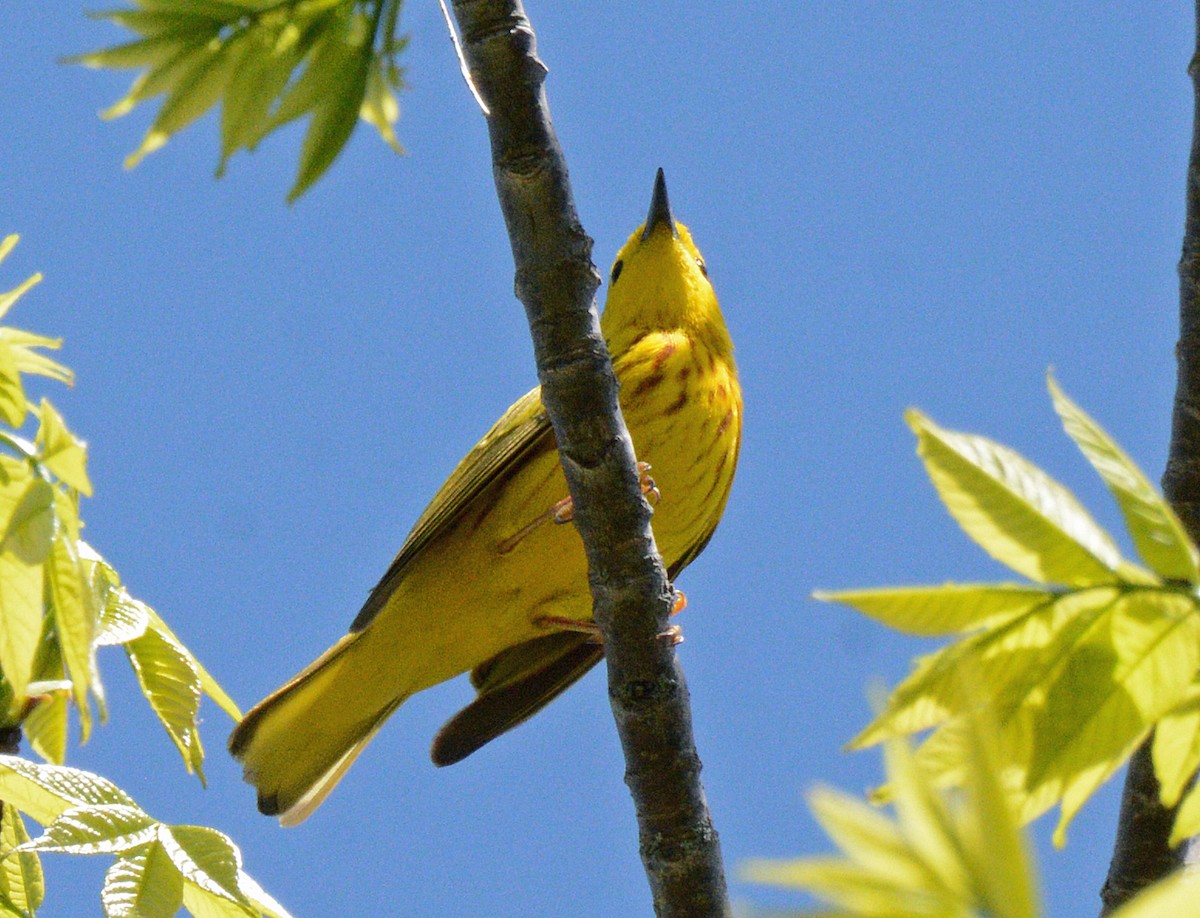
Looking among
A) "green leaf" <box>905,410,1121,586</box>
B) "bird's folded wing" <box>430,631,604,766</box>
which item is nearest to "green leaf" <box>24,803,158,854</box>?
"green leaf" <box>905,410,1121,586</box>

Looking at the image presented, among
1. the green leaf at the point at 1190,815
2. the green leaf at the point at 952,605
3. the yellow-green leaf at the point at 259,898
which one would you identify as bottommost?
the yellow-green leaf at the point at 259,898

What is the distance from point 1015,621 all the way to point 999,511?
0.42 feet

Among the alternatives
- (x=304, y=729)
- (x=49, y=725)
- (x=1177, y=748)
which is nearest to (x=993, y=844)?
(x=1177, y=748)

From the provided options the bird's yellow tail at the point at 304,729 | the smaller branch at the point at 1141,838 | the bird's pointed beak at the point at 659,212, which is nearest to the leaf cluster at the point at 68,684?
the smaller branch at the point at 1141,838

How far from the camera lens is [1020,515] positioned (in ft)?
3.90

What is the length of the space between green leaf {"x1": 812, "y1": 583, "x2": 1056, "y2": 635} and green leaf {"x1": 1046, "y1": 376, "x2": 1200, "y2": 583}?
96mm

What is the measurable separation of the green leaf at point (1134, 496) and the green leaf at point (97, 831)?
183cm

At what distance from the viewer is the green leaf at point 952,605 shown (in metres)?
1.20

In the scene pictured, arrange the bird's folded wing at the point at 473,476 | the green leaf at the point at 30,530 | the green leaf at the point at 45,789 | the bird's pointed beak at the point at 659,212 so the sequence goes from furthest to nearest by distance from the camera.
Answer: the bird's pointed beak at the point at 659,212
the bird's folded wing at the point at 473,476
the green leaf at the point at 45,789
the green leaf at the point at 30,530

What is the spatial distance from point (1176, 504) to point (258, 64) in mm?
2232

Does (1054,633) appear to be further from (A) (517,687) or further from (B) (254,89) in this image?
(A) (517,687)

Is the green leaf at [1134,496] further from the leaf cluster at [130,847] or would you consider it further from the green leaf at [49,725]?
the green leaf at [49,725]

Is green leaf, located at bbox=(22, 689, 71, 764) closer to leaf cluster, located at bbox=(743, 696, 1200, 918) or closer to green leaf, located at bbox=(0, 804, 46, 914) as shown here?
green leaf, located at bbox=(0, 804, 46, 914)

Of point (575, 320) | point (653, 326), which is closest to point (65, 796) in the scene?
point (575, 320)
